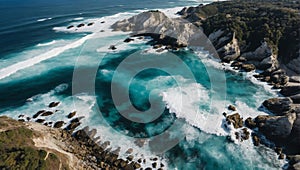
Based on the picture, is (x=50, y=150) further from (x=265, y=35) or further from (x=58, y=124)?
(x=265, y=35)

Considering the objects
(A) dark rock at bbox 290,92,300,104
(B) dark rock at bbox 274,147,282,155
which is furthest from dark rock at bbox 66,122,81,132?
(A) dark rock at bbox 290,92,300,104

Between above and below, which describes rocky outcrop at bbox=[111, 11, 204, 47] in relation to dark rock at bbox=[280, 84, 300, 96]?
above

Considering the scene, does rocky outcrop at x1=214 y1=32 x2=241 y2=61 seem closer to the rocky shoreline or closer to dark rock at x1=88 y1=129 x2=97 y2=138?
the rocky shoreline

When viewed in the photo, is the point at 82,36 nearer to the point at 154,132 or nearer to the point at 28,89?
the point at 28,89

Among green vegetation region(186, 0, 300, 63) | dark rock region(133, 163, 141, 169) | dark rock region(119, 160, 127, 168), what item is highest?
green vegetation region(186, 0, 300, 63)

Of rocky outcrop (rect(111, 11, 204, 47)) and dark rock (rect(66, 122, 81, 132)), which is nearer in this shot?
dark rock (rect(66, 122, 81, 132))

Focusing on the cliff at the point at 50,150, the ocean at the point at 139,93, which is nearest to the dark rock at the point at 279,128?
the ocean at the point at 139,93

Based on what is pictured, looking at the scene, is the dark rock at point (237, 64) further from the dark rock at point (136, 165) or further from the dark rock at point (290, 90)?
the dark rock at point (136, 165)
